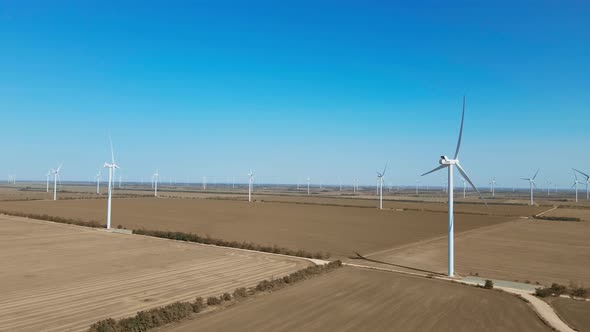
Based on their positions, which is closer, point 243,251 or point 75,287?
point 75,287

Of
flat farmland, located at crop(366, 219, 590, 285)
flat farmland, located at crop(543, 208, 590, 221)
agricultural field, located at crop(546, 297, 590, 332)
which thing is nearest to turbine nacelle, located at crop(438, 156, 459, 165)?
flat farmland, located at crop(366, 219, 590, 285)

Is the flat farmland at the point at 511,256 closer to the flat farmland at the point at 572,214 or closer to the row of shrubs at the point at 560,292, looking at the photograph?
the row of shrubs at the point at 560,292

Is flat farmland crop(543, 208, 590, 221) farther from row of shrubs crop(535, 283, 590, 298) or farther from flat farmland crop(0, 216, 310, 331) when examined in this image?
flat farmland crop(0, 216, 310, 331)

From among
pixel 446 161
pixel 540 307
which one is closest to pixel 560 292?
pixel 540 307

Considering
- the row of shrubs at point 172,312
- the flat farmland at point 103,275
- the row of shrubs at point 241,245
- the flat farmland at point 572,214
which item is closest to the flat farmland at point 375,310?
the row of shrubs at point 172,312

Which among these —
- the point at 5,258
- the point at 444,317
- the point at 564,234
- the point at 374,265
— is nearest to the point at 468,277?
the point at 374,265

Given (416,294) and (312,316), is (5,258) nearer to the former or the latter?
(312,316)

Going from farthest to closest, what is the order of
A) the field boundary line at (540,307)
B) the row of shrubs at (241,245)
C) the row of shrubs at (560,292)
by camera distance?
the row of shrubs at (241,245) < the row of shrubs at (560,292) < the field boundary line at (540,307)
